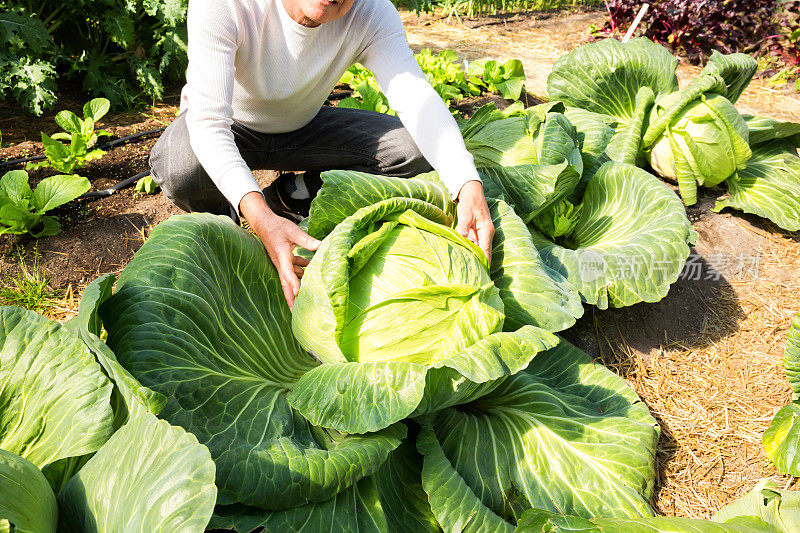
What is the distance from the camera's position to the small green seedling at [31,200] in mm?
3396

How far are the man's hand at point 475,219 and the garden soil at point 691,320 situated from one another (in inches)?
41.6

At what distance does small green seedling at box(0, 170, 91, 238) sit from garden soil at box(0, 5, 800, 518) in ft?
0.36

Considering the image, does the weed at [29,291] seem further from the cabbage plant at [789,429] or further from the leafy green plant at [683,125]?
the cabbage plant at [789,429]

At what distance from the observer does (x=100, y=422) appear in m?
1.73

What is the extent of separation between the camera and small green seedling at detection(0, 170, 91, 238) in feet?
11.1

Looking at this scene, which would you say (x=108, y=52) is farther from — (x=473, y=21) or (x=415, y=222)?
(x=473, y=21)

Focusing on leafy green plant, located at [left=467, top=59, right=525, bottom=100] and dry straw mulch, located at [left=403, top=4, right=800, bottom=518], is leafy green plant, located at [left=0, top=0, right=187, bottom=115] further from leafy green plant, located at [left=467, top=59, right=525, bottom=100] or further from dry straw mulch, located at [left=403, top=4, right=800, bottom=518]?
dry straw mulch, located at [left=403, top=4, right=800, bottom=518]

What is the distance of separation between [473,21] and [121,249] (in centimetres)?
721

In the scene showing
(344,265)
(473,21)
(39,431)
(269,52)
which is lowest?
(473,21)

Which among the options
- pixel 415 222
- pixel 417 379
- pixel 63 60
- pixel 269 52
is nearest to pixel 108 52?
pixel 63 60

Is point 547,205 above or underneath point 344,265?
underneath

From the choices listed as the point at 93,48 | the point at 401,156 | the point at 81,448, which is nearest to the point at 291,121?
the point at 401,156

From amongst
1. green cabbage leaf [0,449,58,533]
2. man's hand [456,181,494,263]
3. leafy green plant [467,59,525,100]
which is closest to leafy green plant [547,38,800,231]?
leafy green plant [467,59,525,100]

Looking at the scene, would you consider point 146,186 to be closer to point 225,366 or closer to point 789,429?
point 225,366
